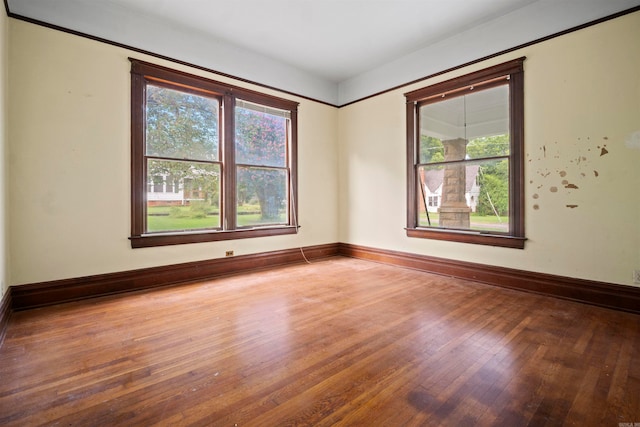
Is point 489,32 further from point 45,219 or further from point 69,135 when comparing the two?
point 45,219

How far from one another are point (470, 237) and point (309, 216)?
2542 mm

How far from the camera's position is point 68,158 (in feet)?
10.4

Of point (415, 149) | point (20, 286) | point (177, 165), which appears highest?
point (415, 149)

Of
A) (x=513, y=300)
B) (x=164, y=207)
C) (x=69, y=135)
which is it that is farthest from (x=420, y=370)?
(x=69, y=135)

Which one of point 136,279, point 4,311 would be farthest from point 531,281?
point 4,311

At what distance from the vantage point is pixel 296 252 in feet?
17.0

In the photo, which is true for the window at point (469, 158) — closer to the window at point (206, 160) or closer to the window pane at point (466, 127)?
the window pane at point (466, 127)

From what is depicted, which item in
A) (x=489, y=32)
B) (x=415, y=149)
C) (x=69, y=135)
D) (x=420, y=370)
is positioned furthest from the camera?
(x=415, y=149)

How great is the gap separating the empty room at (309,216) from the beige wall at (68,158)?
18 millimetres

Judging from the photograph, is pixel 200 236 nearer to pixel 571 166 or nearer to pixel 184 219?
pixel 184 219

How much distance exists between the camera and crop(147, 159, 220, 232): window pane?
3752 millimetres

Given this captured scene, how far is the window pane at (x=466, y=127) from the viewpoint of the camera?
380cm

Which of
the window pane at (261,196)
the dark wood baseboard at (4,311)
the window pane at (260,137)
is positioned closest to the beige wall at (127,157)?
the dark wood baseboard at (4,311)

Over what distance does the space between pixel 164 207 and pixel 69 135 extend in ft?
3.84
